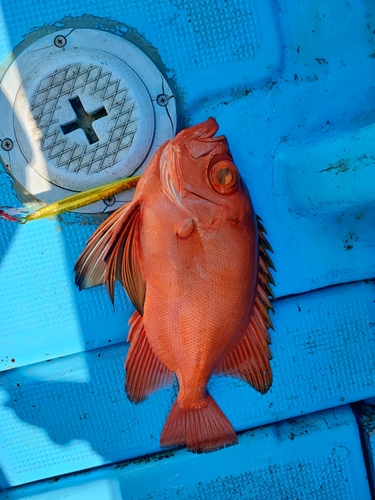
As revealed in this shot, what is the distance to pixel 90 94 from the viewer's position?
Result: 5.43ft

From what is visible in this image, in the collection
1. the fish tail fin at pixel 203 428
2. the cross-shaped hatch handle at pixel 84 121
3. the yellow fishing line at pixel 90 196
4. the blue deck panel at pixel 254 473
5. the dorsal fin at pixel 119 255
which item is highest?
the cross-shaped hatch handle at pixel 84 121

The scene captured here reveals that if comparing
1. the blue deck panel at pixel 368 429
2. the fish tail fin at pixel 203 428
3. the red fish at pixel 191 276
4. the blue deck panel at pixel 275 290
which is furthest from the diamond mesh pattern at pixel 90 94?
the blue deck panel at pixel 368 429

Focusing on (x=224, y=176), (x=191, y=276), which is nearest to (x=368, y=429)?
(x=191, y=276)

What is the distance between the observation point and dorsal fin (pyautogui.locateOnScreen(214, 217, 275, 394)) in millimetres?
1466

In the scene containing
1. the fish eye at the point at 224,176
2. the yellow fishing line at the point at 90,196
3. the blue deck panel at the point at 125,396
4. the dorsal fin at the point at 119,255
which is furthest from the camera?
the blue deck panel at the point at 125,396

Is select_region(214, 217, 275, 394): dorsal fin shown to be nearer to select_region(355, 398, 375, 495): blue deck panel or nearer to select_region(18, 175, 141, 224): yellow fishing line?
select_region(18, 175, 141, 224): yellow fishing line

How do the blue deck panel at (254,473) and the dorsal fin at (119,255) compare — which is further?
the blue deck panel at (254,473)

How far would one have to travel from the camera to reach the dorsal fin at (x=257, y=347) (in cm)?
Result: 147

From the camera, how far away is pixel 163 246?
1.34 m

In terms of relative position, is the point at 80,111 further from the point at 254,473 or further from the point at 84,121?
the point at 254,473

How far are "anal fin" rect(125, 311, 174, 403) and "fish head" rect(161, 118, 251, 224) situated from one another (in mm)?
486

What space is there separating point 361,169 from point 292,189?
0.44 meters

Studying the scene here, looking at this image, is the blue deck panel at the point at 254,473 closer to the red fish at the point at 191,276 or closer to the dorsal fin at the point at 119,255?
the red fish at the point at 191,276

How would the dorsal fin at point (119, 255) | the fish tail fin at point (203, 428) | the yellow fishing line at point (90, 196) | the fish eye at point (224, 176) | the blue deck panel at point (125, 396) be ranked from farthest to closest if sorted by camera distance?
the blue deck panel at point (125, 396) < the yellow fishing line at point (90, 196) < the fish tail fin at point (203, 428) < the dorsal fin at point (119, 255) < the fish eye at point (224, 176)
